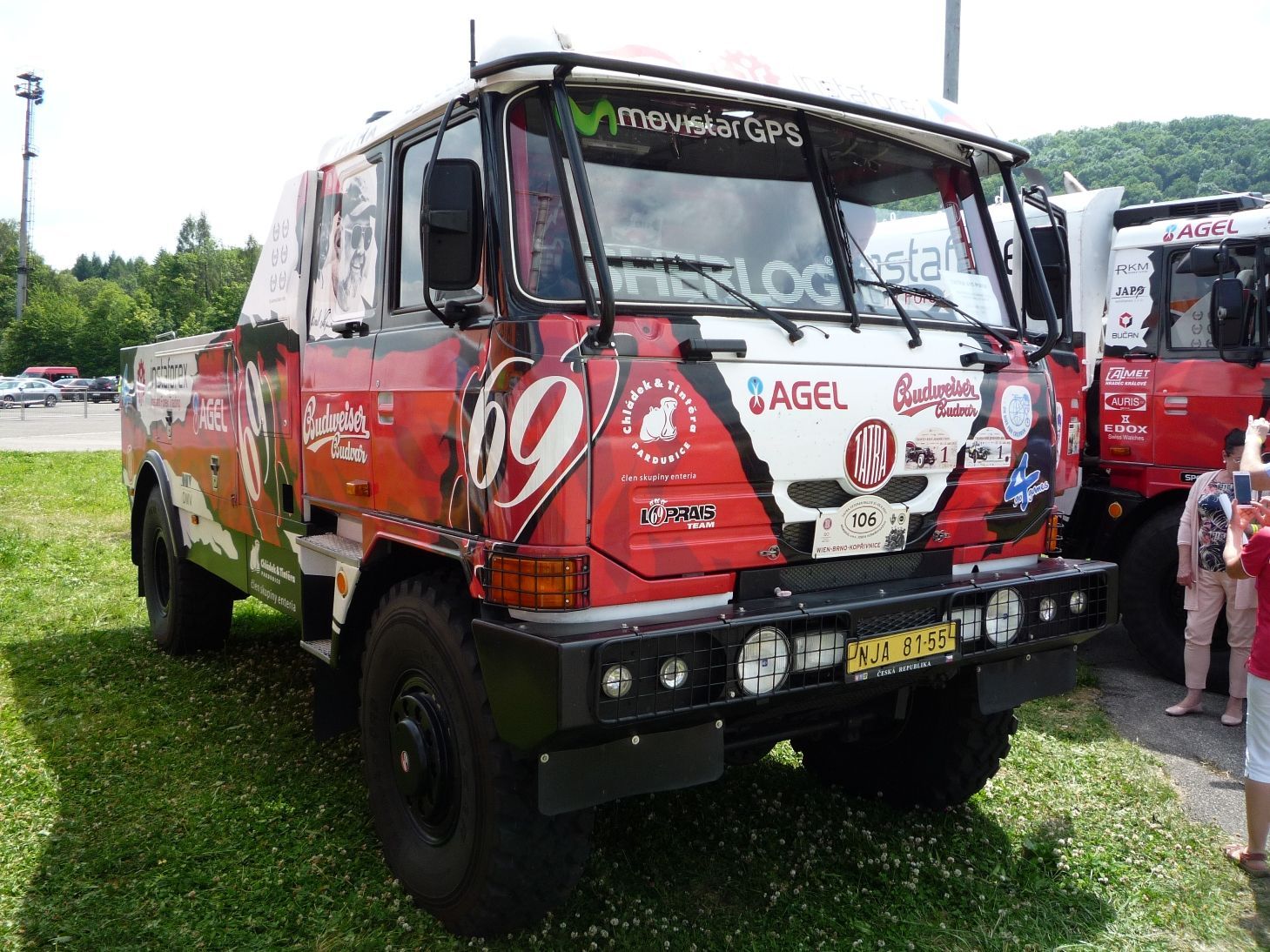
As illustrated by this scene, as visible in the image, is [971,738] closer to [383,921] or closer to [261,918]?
[383,921]

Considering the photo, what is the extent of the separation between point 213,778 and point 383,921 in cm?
160

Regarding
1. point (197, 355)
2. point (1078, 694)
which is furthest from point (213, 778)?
point (1078, 694)

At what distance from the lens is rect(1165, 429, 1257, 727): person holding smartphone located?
5.73m

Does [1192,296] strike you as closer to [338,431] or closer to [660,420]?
[660,420]

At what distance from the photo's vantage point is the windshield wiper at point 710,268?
3104 millimetres

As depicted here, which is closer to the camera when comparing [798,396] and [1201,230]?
[798,396]

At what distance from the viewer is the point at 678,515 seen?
297 centimetres

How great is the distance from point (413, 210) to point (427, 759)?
182 centimetres

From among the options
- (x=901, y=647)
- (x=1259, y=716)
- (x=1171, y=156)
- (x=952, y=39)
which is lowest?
(x=1259, y=716)

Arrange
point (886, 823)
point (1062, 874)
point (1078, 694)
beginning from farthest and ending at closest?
1. point (1078, 694)
2. point (886, 823)
3. point (1062, 874)

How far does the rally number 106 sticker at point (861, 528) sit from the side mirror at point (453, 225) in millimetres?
1302

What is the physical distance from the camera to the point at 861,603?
312 centimetres

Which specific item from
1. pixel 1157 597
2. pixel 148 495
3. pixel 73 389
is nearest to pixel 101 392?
pixel 73 389

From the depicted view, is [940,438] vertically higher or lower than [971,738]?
higher
